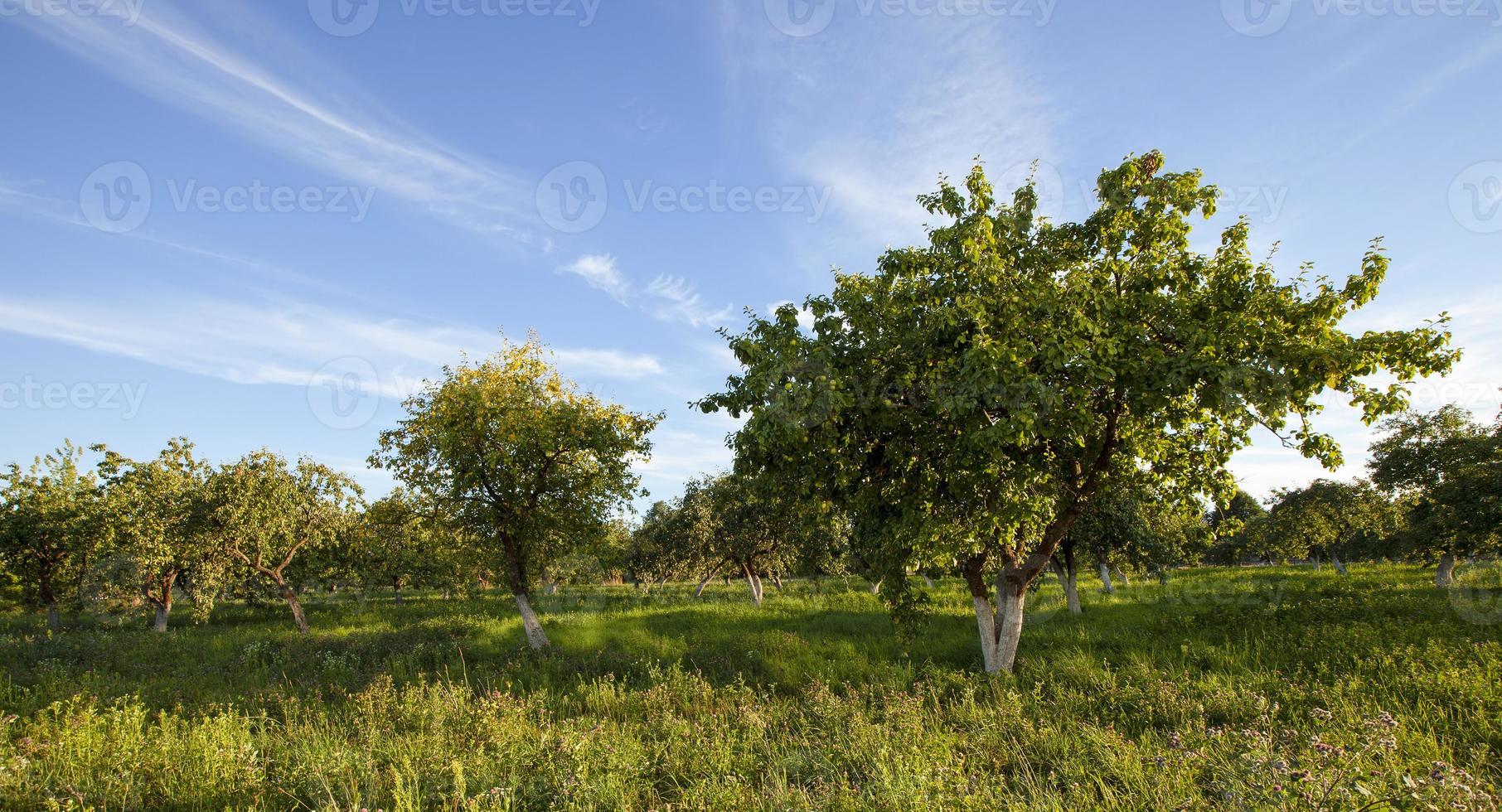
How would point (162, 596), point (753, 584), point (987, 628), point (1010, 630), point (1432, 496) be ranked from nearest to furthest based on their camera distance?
1. point (1010, 630)
2. point (987, 628)
3. point (1432, 496)
4. point (162, 596)
5. point (753, 584)

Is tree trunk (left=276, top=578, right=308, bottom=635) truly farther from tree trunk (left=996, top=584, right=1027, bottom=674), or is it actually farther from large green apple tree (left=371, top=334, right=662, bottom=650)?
tree trunk (left=996, top=584, right=1027, bottom=674)

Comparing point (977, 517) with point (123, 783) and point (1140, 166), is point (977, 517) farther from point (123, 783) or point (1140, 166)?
point (123, 783)

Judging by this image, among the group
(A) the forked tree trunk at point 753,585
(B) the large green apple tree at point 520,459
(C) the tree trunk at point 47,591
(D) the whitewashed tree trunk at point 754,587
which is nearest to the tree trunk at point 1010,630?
(B) the large green apple tree at point 520,459

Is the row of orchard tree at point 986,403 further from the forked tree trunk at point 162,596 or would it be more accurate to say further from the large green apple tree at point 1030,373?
the forked tree trunk at point 162,596

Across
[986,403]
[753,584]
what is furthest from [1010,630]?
[753,584]

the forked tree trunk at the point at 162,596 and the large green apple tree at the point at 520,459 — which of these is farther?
the forked tree trunk at the point at 162,596

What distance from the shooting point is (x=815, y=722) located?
9.59 meters

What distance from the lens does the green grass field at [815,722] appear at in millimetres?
6004

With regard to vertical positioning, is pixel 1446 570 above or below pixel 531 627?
above

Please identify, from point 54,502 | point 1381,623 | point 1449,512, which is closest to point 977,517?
point 1381,623

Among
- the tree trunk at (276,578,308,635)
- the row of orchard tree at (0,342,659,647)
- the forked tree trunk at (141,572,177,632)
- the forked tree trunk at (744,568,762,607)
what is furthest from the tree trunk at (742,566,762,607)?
the forked tree trunk at (141,572,177,632)

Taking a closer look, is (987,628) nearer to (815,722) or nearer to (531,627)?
(815,722)

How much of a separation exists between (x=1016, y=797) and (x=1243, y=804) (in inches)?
Answer: 75.7

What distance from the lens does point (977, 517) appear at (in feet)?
39.1
